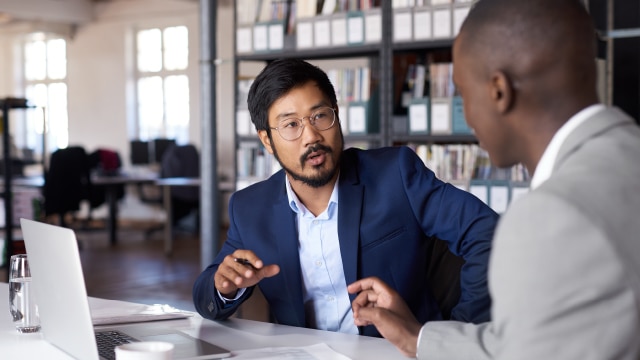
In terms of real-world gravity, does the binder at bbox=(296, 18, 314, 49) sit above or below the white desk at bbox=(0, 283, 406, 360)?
above

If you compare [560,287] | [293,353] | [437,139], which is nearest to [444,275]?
[293,353]

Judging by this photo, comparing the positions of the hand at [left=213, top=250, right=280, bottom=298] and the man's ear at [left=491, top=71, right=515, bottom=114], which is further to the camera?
the hand at [left=213, top=250, right=280, bottom=298]

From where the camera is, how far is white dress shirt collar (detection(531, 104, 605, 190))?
100 centimetres

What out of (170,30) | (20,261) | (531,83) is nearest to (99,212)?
(170,30)

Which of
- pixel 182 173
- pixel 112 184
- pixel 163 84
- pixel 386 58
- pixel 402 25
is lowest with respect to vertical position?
pixel 112 184

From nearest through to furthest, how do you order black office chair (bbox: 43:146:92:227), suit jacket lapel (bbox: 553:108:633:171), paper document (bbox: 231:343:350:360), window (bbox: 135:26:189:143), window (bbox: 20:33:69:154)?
suit jacket lapel (bbox: 553:108:633:171)
paper document (bbox: 231:343:350:360)
black office chair (bbox: 43:146:92:227)
window (bbox: 135:26:189:143)
window (bbox: 20:33:69:154)

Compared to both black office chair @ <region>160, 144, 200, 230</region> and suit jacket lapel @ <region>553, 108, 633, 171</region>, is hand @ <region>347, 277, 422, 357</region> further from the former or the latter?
black office chair @ <region>160, 144, 200, 230</region>

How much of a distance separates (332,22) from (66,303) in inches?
127

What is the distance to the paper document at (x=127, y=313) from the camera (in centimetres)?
198

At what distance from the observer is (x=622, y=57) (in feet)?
12.8

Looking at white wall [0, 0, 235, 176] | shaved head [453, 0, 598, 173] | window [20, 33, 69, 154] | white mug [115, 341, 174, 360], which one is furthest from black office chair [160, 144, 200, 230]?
shaved head [453, 0, 598, 173]

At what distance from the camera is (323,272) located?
85.3 inches

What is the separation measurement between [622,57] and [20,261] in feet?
9.90

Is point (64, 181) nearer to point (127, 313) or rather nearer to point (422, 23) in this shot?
point (422, 23)
